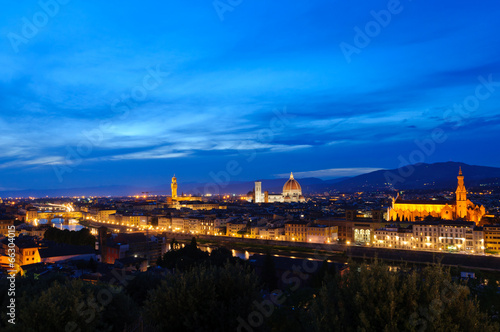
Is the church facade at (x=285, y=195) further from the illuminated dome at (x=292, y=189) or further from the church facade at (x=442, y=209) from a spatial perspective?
the church facade at (x=442, y=209)

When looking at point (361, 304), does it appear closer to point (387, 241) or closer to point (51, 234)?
point (387, 241)

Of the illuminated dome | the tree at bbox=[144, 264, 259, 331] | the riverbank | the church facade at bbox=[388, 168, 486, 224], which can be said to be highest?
the illuminated dome

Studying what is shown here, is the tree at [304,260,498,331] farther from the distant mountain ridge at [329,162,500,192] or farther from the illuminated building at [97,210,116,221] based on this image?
the distant mountain ridge at [329,162,500,192]

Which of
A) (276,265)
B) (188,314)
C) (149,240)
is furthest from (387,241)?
(188,314)

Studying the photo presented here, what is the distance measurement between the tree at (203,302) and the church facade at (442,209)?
33.8 m

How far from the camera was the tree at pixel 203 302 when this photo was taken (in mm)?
5012

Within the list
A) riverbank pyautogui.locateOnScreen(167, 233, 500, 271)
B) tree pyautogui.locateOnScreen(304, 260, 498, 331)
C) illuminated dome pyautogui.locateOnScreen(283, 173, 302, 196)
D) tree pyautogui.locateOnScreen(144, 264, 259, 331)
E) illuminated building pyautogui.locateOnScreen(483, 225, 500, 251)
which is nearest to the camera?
tree pyautogui.locateOnScreen(304, 260, 498, 331)

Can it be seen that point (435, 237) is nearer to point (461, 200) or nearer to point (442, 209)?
point (461, 200)

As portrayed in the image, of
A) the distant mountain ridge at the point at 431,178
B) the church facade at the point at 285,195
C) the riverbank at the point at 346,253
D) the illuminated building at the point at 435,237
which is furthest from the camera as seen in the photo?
the distant mountain ridge at the point at 431,178

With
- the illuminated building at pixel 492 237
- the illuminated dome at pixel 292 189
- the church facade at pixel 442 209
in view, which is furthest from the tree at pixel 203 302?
the illuminated dome at pixel 292 189

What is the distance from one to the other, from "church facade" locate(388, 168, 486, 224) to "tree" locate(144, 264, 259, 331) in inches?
1332

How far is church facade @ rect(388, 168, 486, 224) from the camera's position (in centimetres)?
3606

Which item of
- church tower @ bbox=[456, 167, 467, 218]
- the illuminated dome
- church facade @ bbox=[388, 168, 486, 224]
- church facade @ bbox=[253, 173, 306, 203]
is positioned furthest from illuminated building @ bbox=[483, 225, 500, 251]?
the illuminated dome

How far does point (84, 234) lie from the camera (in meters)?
26.9
